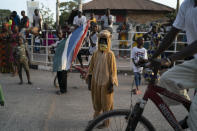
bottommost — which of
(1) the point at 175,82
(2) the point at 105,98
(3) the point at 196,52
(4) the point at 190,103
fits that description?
(2) the point at 105,98

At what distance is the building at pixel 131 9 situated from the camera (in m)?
20.4

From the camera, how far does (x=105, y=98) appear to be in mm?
3938

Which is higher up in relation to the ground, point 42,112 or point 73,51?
point 73,51

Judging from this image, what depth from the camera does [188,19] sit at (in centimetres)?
254

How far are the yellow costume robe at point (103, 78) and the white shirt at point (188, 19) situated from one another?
1570 millimetres

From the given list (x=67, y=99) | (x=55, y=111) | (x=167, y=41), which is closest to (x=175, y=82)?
(x=167, y=41)

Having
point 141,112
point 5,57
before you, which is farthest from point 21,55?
point 141,112

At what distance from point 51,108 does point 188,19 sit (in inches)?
141

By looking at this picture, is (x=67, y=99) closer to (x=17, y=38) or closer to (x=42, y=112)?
(x=42, y=112)

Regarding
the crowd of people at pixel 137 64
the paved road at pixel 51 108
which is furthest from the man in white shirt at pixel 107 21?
the paved road at pixel 51 108

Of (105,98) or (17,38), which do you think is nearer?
(105,98)

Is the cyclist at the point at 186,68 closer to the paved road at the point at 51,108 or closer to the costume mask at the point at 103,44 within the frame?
the costume mask at the point at 103,44

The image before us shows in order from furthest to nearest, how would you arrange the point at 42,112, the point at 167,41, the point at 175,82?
1. the point at 42,112
2. the point at 167,41
3. the point at 175,82

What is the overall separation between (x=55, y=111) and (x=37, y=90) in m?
2.07
